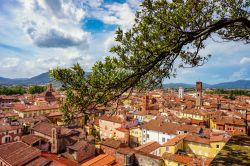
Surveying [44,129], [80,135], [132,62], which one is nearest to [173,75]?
[132,62]

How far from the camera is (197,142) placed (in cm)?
3844

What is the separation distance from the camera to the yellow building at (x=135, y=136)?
48.5 meters

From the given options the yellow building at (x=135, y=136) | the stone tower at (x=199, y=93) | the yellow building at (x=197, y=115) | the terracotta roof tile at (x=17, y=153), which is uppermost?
the stone tower at (x=199, y=93)

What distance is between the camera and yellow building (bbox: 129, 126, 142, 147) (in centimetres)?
4850

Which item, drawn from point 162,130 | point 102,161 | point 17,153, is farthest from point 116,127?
point 17,153

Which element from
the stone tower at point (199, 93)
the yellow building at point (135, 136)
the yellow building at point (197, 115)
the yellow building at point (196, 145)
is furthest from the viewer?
the stone tower at point (199, 93)

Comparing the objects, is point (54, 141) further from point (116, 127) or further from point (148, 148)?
point (116, 127)

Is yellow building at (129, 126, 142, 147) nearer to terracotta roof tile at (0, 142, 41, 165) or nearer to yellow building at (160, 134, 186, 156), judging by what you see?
yellow building at (160, 134, 186, 156)

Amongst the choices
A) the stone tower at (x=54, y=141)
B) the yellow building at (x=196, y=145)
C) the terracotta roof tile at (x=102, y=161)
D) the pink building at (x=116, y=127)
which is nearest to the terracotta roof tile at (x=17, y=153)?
the stone tower at (x=54, y=141)

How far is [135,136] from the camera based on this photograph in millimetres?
49188

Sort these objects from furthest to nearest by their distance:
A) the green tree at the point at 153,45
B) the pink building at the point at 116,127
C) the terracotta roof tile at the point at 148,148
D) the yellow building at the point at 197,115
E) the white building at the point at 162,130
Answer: the yellow building at the point at 197,115
the pink building at the point at 116,127
the white building at the point at 162,130
the terracotta roof tile at the point at 148,148
the green tree at the point at 153,45

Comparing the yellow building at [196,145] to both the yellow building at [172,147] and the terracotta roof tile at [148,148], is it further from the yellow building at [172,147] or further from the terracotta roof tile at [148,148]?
the terracotta roof tile at [148,148]

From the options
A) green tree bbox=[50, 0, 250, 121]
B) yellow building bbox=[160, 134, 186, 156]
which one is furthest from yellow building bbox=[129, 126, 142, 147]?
green tree bbox=[50, 0, 250, 121]

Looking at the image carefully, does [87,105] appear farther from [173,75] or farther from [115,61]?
[173,75]
